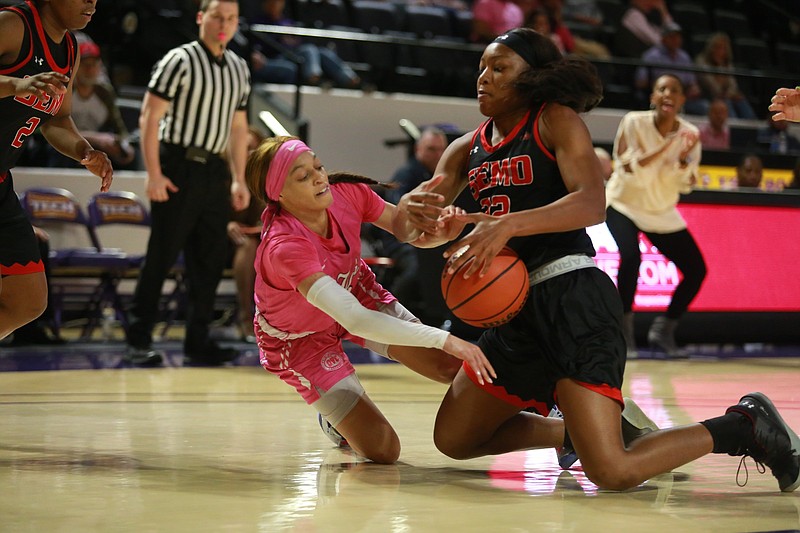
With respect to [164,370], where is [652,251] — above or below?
above

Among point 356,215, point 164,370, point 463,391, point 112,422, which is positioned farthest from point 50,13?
point 164,370

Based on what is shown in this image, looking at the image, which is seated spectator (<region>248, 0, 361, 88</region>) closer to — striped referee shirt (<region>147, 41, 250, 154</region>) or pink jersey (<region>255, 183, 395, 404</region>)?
striped referee shirt (<region>147, 41, 250, 154</region>)

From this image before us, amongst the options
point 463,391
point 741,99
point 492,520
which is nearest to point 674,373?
point 463,391

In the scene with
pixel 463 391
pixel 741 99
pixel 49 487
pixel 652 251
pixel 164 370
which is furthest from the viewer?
pixel 741 99

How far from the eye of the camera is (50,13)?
4023 millimetres

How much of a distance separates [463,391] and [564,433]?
1.26 ft

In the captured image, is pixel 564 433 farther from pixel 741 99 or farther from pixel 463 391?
pixel 741 99

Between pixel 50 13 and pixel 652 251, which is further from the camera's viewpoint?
pixel 652 251

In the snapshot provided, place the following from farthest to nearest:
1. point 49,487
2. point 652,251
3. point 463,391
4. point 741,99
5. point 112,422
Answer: point 741,99 < point 652,251 < point 112,422 < point 463,391 < point 49,487

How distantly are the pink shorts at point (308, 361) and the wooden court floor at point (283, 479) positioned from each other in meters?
0.27

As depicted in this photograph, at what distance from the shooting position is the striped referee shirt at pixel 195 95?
6555 millimetres

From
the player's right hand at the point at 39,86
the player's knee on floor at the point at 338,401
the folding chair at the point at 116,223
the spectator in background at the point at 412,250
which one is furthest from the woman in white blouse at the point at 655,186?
the player's right hand at the point at 39,86

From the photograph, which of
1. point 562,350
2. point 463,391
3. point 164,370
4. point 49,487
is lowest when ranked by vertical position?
point 164,370

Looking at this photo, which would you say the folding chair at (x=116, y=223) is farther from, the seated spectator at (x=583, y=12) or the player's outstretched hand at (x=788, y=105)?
the seated spectator at (x=583, y=12)
